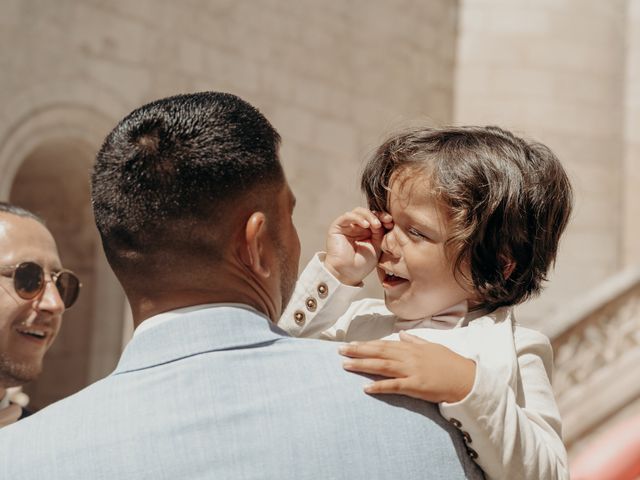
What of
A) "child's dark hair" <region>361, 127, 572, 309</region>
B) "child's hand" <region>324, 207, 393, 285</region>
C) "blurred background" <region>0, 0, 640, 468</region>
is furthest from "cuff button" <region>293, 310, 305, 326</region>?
"blurred background" <region>0, 0, 640, 468</region>

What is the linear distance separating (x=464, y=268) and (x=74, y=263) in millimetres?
5940

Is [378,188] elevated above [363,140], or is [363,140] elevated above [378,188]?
[378,188]

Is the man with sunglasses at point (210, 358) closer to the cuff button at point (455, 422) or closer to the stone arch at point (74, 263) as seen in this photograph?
the cuff button at point (455, 422)

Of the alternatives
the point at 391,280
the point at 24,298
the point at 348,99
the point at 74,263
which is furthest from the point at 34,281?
the point at 348,99

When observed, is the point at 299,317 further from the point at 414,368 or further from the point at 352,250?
the point at 414,368

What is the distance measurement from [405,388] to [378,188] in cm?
74

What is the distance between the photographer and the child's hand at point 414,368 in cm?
132

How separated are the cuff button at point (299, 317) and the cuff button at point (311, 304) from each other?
2 centimetres

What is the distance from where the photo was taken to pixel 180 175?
1337 millimetres

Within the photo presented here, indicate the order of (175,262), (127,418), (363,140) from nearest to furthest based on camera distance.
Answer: (127,418) < (175,262) < (363,140)

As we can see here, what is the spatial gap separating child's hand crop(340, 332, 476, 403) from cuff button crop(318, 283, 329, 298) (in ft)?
1.58

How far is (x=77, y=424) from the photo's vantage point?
1.24 metres

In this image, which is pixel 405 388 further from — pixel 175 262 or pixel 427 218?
pixel 427 218

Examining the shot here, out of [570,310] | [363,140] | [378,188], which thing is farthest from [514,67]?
[378,188]
